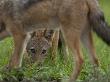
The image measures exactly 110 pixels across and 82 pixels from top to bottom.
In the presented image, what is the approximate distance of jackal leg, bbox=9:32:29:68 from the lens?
12109 millimetres

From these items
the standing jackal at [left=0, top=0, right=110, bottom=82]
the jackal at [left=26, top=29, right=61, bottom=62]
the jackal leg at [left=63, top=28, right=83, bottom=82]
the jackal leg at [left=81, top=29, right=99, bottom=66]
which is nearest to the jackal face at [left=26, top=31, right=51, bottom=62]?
the jackal at [left=26, top=29, right=61, bottom=62]

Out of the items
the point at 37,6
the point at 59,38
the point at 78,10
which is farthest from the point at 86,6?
the point at 59,38

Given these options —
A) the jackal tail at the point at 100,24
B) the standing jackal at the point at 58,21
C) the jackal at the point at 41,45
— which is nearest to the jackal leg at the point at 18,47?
the standing jackal at the point at 58,21

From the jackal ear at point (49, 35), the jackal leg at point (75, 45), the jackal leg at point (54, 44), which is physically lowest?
the jackal leg at point (75, 45)

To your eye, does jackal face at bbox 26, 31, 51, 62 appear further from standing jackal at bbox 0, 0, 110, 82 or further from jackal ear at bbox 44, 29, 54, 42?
standing jackal at bbox 0, 0, 110, 82

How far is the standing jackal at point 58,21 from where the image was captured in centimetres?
1161

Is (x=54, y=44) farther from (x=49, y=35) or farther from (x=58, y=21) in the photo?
(x=58, y=21)

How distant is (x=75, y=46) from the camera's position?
38.2 ft

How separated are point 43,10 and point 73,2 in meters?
0.71

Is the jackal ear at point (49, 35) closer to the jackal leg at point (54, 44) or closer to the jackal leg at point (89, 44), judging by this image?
the jackal leg at point (54, 44)

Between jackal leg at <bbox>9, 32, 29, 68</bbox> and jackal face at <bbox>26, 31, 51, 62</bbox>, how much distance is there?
5.52ft

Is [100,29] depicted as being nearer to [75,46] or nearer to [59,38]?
[75,46]

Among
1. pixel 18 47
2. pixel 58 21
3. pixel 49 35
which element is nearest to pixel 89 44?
pixel 58 21

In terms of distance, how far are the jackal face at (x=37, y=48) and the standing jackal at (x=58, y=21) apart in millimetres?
1625
